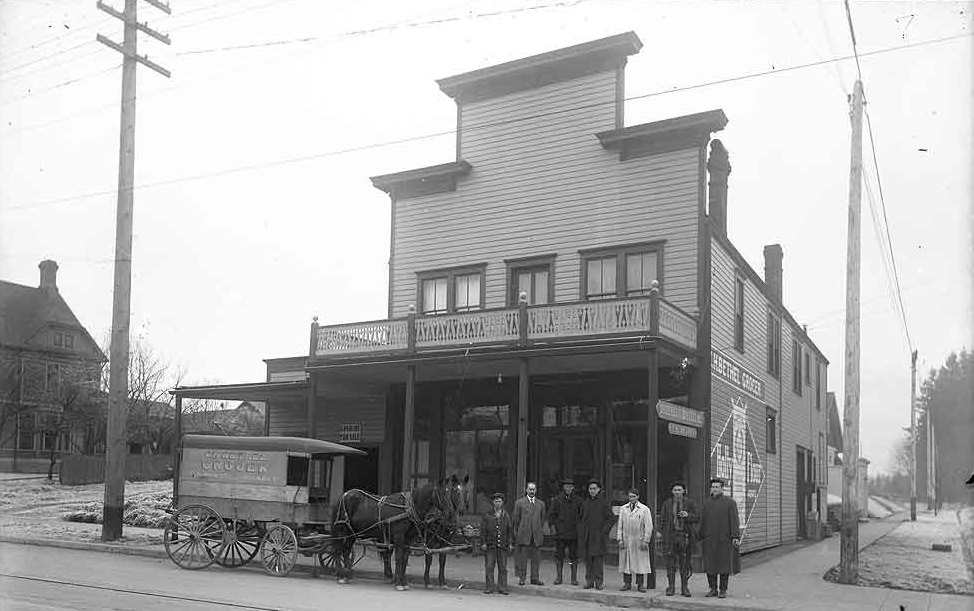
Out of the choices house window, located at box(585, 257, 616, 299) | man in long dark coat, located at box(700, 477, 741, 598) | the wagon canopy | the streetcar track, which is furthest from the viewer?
house window, located at box(585, 257, 616, 299)

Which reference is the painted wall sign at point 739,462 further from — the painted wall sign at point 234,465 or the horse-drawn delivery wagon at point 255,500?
the painted wall sign at point 234,465

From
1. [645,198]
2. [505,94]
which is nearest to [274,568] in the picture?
[645,198]

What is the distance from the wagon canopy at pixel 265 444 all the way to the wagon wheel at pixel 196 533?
1.16 m

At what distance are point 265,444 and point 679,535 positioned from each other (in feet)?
24.2

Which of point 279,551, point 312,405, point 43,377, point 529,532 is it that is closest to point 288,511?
point 279,551

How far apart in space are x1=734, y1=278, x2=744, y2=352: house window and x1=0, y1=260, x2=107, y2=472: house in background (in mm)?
33679

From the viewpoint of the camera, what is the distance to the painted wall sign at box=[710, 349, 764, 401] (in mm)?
22219

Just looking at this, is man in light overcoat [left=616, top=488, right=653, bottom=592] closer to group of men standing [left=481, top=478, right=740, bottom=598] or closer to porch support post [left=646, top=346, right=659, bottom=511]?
group of men standing [left=481, top=478, right=740, bottom=598]

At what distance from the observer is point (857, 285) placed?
58.8ft

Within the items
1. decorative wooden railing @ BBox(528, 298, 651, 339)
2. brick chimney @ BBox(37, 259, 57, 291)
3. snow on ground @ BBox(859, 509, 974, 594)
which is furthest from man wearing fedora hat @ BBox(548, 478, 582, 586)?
brick chimney @ BBox(37, 259, 57, 291)

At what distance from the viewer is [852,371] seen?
59.2ft

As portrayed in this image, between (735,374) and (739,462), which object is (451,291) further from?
(739,462)

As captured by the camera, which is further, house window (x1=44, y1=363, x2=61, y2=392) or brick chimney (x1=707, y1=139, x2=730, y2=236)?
house window (x1=44, y1=363, x2=61, y2=392)

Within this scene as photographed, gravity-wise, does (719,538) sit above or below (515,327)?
below
